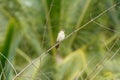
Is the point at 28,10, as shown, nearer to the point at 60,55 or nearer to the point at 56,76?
the point at 60,55

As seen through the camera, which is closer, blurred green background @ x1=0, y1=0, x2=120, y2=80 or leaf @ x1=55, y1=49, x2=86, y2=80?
leaf @ x1=55, y1=49, x2=86, y2=80

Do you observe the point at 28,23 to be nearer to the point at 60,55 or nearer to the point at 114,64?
the point at 60,55

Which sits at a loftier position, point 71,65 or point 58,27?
point 58,27

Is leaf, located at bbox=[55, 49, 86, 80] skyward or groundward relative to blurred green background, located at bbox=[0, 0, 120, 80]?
groundward

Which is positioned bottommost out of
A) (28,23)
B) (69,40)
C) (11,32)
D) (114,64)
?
(114,64)

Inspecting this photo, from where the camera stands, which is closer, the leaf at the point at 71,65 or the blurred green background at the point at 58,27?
the leaf at the point at 71,65

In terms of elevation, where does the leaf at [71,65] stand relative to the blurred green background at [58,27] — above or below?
below

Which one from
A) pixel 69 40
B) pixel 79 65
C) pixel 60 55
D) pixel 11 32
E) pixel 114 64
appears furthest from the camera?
pixel 69 40

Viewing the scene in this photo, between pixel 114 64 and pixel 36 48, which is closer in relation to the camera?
pixel 114 64

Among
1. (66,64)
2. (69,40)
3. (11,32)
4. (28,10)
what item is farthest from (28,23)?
(11,32)

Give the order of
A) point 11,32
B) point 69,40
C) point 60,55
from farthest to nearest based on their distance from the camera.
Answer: point 69,40 → point 60,55 → point 11,32

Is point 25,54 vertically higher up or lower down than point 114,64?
higher up
